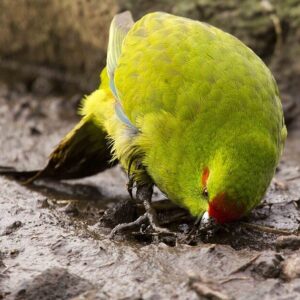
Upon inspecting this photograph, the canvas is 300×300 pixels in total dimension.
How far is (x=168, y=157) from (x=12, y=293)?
1.46 meters

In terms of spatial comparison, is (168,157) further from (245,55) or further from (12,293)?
(12,293)

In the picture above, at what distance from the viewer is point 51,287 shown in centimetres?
335

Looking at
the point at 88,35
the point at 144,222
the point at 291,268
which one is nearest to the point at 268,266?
the point at 291,268

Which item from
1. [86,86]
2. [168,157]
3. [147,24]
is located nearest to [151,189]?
[168,157]

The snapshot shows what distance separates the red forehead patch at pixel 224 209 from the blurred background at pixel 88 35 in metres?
3.01

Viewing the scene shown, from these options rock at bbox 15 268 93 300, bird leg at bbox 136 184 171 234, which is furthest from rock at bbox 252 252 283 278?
bird leg at bbox 136 184 171 234

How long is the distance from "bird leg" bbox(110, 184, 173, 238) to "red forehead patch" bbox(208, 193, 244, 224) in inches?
16.2

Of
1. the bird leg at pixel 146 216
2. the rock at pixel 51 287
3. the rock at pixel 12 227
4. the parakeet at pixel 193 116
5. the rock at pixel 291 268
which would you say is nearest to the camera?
the rock at pixel 51 287

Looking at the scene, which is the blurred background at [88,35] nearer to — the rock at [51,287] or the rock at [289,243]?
the rock at [289,243]

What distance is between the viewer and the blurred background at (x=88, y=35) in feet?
23.2

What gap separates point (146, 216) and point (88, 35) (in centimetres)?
327

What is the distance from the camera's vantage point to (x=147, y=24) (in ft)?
17.7

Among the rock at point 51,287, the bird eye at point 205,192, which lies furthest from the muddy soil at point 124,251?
the bird eye at point 205,192

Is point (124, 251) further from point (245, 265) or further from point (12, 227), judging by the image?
point (12, 227)
